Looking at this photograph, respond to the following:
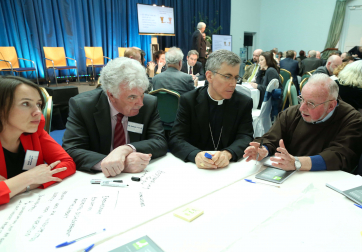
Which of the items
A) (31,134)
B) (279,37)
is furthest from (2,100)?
(279,37)

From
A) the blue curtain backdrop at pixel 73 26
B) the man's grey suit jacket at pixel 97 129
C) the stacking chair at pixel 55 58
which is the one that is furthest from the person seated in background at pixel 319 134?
the blue curtain backdrop at pixel 73 26

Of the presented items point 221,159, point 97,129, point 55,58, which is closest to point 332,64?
point 221,159

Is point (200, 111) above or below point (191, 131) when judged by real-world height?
above

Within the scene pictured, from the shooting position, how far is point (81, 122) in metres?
1.57

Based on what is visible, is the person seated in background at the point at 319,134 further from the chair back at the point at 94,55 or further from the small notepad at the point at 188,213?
the chair back at the point at 94,55

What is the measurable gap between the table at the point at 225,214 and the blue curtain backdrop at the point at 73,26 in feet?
23.0

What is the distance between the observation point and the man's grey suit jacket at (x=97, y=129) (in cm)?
152

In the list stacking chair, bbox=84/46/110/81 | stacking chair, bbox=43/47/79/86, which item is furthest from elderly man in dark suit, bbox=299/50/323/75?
stacking chair, bbox=43/47/79/86

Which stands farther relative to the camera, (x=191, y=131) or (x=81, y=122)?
(x=191, y=131)

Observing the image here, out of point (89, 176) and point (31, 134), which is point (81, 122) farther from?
point (89, 176)

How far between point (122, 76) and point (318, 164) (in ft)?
4.07

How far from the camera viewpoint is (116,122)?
169 cm

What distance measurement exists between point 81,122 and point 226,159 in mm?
960

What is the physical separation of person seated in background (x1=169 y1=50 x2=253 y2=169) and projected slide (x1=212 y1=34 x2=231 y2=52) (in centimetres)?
830
